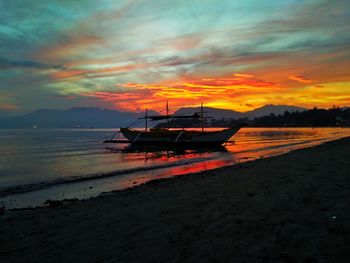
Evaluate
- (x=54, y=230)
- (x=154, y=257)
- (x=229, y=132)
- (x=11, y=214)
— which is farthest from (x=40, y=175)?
(x=229, y=132)

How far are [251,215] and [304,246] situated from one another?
6.53 ft

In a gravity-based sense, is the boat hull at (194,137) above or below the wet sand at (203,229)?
above

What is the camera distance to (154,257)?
5.22 meters

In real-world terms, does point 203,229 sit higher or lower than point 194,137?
lower

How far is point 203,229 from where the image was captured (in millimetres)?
6336

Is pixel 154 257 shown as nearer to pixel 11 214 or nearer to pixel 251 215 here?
pixel 251 215

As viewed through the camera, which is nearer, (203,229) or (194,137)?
(203,229)

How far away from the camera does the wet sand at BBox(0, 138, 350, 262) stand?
16.6 ft

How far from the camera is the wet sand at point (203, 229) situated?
5.05 meters

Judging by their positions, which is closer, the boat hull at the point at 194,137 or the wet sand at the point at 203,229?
the wet sand at the point at 203,229

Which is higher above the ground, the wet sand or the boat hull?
the boat hull

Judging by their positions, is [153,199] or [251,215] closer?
[251,215]

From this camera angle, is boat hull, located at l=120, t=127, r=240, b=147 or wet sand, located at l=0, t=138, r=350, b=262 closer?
wet sand, located at l=0, t=138, r=350, b=262

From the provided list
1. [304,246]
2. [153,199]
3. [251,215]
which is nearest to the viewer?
[304,246]
